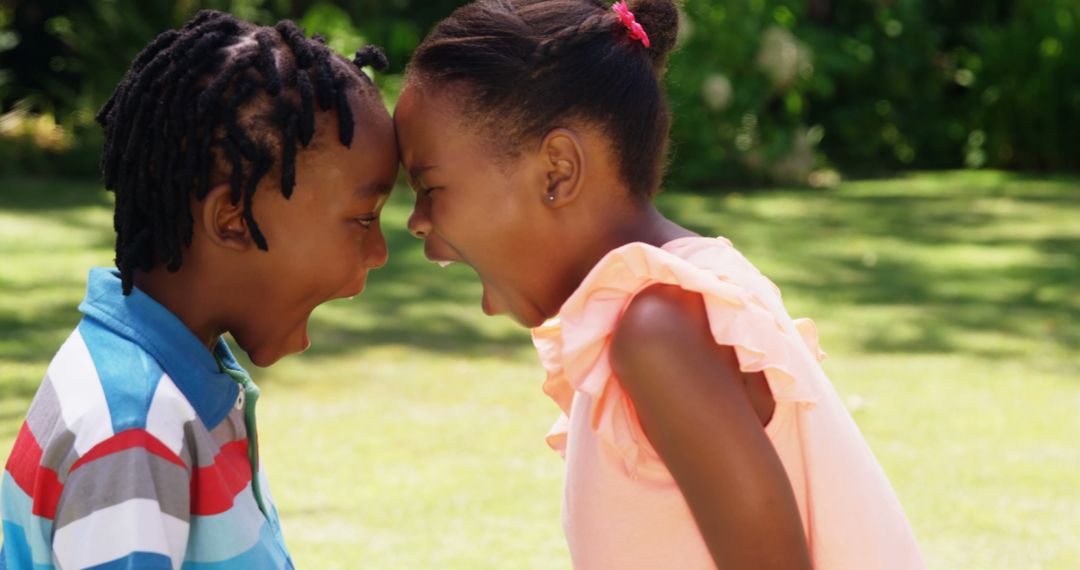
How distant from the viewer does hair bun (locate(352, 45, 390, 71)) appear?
236 cm

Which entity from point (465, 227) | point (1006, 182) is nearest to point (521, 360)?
point (465, 227)

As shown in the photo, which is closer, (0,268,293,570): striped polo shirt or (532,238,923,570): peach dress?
(0,268,293,570): striped polo shirt

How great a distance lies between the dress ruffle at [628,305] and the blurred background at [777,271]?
0.67 metres

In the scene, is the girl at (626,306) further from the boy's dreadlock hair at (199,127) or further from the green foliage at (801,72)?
the green foliage at (801,72)

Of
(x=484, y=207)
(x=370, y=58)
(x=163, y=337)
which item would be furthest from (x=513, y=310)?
(x=163, y=337)

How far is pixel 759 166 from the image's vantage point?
11781 mm

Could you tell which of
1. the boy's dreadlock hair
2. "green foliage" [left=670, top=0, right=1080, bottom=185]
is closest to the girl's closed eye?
the boy's dreadlock hair

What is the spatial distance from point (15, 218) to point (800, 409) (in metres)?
8.17

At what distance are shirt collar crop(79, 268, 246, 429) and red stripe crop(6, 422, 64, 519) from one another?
0.18 metres

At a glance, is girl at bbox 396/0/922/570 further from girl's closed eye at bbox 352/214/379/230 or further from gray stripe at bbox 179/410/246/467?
gray stripe at bbox 179/410/246/467

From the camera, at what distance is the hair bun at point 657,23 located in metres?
2.32

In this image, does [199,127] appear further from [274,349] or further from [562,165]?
[562,165]

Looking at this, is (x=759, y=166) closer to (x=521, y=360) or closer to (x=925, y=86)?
(x=925, y=86)

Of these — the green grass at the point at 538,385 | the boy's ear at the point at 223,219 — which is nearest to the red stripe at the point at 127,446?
the boy's ear at the point at 223,219
